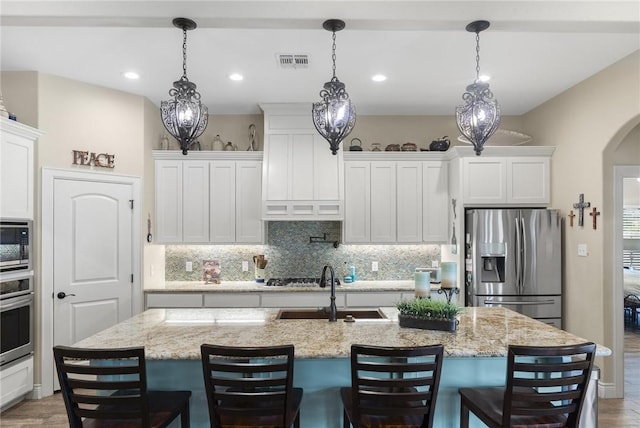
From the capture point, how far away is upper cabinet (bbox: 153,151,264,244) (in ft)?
15.6

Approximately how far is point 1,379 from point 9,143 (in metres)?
1.92

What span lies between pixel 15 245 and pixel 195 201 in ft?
5.82

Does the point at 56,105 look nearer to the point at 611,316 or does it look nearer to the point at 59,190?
the point at 59,190

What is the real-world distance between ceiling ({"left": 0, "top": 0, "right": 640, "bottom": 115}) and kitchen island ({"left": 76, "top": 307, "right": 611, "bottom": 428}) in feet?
6.16

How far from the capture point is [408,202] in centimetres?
482

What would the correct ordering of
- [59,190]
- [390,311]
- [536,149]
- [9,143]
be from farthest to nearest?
[536,149], [59,190], [9,143], [390,311]

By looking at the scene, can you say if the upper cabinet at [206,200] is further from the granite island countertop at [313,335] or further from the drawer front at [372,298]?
the granite island countertop at [313,335]

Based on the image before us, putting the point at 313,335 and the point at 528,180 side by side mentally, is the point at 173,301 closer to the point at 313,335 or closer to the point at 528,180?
the point at 313,335

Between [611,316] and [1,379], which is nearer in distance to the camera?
[1,379]

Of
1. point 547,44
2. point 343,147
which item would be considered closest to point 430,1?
point 547,44

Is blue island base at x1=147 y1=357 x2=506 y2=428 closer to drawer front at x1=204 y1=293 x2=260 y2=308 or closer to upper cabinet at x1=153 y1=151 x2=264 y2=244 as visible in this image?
drawer front at x1=204 y1=293 x2=260 y2=308

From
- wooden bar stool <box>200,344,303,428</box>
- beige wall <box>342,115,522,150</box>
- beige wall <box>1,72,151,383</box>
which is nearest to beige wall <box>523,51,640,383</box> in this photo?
beige wall <box>342,115,522,150</box>

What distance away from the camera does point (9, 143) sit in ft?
11.1

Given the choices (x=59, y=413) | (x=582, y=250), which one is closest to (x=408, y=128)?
(x=582, y=250)
